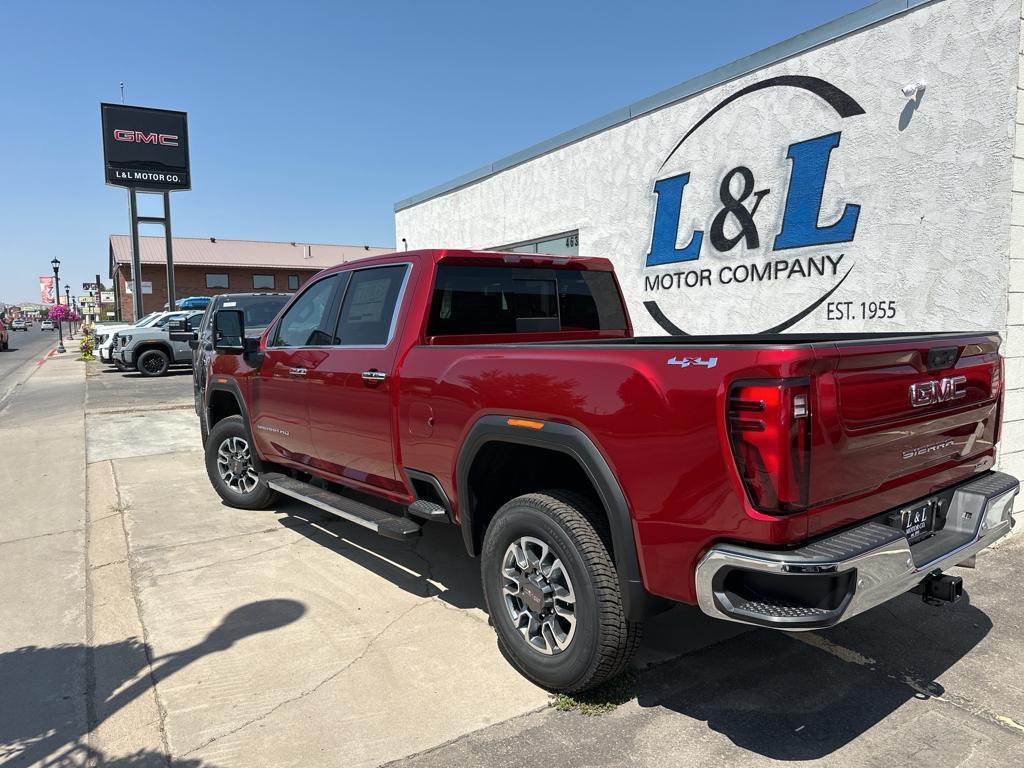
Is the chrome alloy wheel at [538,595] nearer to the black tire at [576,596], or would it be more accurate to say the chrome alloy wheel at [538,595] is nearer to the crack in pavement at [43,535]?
the black tire at [576,596]

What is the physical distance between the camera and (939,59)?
5.36 meters

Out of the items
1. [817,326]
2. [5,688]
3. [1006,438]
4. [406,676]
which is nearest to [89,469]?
[5,688]

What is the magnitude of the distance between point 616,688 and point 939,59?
520 cm

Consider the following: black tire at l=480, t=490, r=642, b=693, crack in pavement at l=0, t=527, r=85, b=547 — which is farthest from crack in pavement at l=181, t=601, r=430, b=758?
crack in pavement at l=0, t=527, r=85, b=547

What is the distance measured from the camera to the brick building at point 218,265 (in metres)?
47.2

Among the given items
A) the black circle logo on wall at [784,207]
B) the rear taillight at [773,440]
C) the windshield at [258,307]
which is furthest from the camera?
the windshield at [258,307]

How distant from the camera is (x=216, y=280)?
48.6 meters

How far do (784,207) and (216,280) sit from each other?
48.0m

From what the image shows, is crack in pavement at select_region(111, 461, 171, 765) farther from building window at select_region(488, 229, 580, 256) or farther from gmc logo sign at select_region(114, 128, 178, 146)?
gmc logo sign at select_region(114, 128, 178, 146)

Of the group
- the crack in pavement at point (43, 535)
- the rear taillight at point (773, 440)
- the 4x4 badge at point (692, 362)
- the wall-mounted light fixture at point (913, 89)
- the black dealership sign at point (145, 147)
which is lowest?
the crack in pavement at point (43, 535)

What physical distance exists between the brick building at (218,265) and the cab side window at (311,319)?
4335 centimetres

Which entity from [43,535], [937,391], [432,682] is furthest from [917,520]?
[43,535]

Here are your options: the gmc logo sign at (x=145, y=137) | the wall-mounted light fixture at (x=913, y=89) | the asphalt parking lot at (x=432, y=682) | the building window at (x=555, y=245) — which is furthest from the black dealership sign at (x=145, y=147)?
the wall-mounted light fixture at (x=913, y=89)

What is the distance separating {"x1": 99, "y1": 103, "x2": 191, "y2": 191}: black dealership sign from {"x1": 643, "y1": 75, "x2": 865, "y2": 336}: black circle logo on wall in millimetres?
27399
